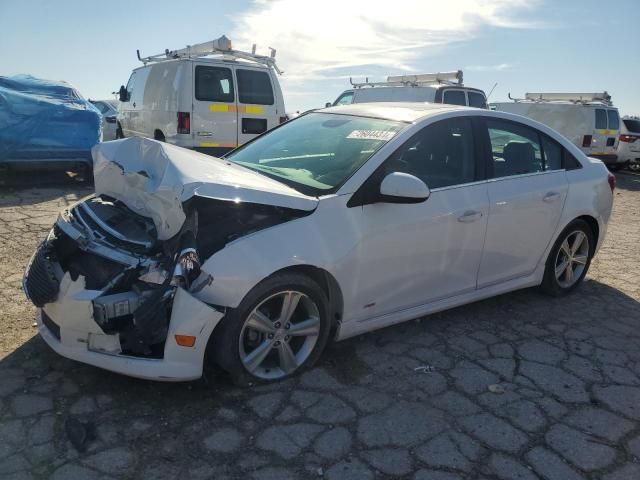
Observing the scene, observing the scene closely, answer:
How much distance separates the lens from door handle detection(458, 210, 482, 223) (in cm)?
362

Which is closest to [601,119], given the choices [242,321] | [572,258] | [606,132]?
[606,132]

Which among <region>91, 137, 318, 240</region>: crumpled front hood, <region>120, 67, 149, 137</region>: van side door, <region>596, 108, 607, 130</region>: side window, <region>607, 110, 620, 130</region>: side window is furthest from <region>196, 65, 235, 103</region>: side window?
<region>607, 110, 620, 130</region>: side window

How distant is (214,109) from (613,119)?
40.8 feet

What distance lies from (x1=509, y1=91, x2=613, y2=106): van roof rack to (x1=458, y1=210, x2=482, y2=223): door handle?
553 inches

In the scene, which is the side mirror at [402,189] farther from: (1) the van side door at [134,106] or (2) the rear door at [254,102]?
(1) the van side door at [134,106]

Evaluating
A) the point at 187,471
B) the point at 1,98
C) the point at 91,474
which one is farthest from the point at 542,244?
the point at 1,98

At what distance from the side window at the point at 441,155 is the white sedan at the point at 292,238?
10 millimetres

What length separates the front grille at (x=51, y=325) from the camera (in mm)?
2907

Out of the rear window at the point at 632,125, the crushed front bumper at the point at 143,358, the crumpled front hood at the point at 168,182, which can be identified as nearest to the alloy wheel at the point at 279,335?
the crushed front bumper at the point at 143,358

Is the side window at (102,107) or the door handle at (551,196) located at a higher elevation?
the side window at (102,107)

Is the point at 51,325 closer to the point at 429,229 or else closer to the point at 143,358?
the point at 143,358

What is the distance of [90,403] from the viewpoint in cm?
281

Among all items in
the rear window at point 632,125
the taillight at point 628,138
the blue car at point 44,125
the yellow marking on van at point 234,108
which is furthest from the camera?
the rear window at point 632,125

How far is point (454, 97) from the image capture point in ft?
37.2
